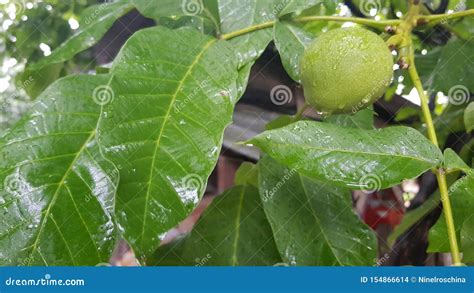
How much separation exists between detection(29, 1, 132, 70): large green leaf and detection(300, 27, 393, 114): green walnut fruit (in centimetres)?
32

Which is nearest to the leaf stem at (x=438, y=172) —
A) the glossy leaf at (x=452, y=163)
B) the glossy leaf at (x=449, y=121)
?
the glossy leaf at (x=452, y=163)

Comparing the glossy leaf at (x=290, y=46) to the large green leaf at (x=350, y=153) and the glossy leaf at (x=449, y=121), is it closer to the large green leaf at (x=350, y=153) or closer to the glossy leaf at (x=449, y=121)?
the large green leaf at (x=350, y=153)

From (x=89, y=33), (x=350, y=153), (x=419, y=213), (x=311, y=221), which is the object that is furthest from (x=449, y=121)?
(x=89, y=33)

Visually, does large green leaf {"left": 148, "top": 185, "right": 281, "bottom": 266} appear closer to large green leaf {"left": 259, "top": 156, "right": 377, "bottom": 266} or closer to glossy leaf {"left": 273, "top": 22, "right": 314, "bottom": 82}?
large green leaf {"left": 259, "top": 156, "right": 377, "bottom": 266}

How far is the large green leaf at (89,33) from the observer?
89 cm

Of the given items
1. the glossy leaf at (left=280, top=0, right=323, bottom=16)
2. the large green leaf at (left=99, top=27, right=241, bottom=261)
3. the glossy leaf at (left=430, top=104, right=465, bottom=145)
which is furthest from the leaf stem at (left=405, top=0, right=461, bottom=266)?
the glossy leaf at (left=430, top=104, right=465, bottom=145)

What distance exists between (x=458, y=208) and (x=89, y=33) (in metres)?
0.58

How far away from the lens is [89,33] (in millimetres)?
903

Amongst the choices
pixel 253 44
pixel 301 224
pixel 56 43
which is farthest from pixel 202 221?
pixel 56 43

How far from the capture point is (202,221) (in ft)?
3.22

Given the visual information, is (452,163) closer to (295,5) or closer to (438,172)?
(438,172)

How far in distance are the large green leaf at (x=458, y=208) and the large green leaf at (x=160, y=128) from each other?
0.29 meters

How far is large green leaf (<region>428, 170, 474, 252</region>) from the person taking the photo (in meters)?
0.71

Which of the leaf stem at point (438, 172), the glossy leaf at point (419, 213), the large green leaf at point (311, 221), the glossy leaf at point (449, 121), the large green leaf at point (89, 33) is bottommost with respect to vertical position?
the glossy leaf at point (419, 213)
